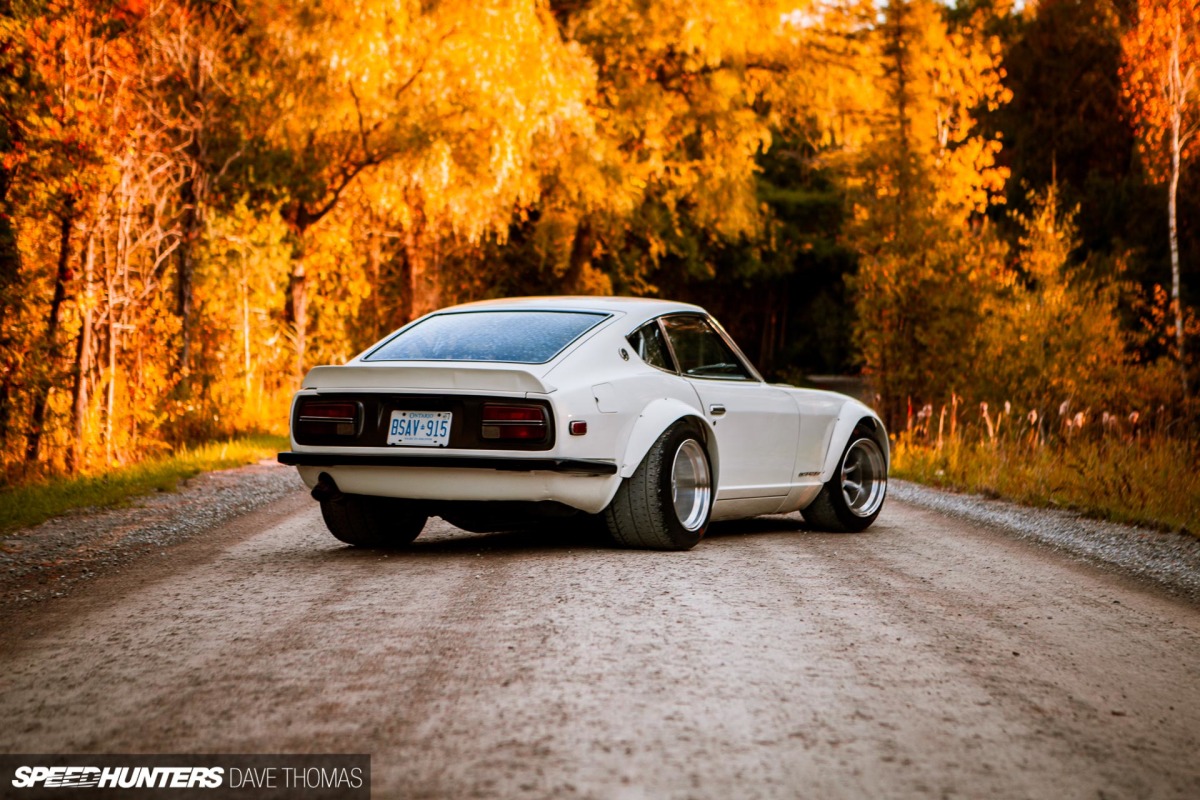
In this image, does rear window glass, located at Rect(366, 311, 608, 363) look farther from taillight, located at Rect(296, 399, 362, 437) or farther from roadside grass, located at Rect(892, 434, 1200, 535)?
roadside grass, located at Rect(892, 434, 1200, 535)

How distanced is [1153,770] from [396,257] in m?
27.7

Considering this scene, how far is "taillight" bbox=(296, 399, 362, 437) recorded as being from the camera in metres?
7.47

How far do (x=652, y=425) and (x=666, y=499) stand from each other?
16.5 inches

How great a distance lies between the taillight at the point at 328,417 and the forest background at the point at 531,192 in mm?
5956

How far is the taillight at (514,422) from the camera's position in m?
7.14

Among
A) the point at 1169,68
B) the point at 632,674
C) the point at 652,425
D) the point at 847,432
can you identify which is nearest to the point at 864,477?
the point at 847,432

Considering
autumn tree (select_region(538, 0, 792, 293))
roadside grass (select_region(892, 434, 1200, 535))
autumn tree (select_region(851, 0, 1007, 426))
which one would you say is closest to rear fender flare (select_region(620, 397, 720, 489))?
roadside grass (select_region(892, 434, 1200, 535))

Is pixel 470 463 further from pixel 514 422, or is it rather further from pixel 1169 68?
pixel 1169 68

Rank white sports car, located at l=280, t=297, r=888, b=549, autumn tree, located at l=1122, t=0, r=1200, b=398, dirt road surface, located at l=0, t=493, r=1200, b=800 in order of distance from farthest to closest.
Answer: autumn tree, located at l=1122, t=0, r=1200, b=398, white sports car, located at l=280, t=297, r=888, b=549, dirt road surface, located at l=0, t=493, r=1200, b=800

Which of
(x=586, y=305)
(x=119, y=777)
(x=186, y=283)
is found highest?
(x=186, y=283)

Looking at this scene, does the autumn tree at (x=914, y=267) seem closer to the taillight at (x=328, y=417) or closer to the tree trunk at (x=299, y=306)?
the tree trunk at (x=299, y=306)

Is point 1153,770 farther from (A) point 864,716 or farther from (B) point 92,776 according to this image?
(B) point 92,776

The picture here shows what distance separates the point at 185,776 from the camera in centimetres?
368

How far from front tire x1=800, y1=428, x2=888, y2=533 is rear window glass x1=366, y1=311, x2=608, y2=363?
239 centimetres
